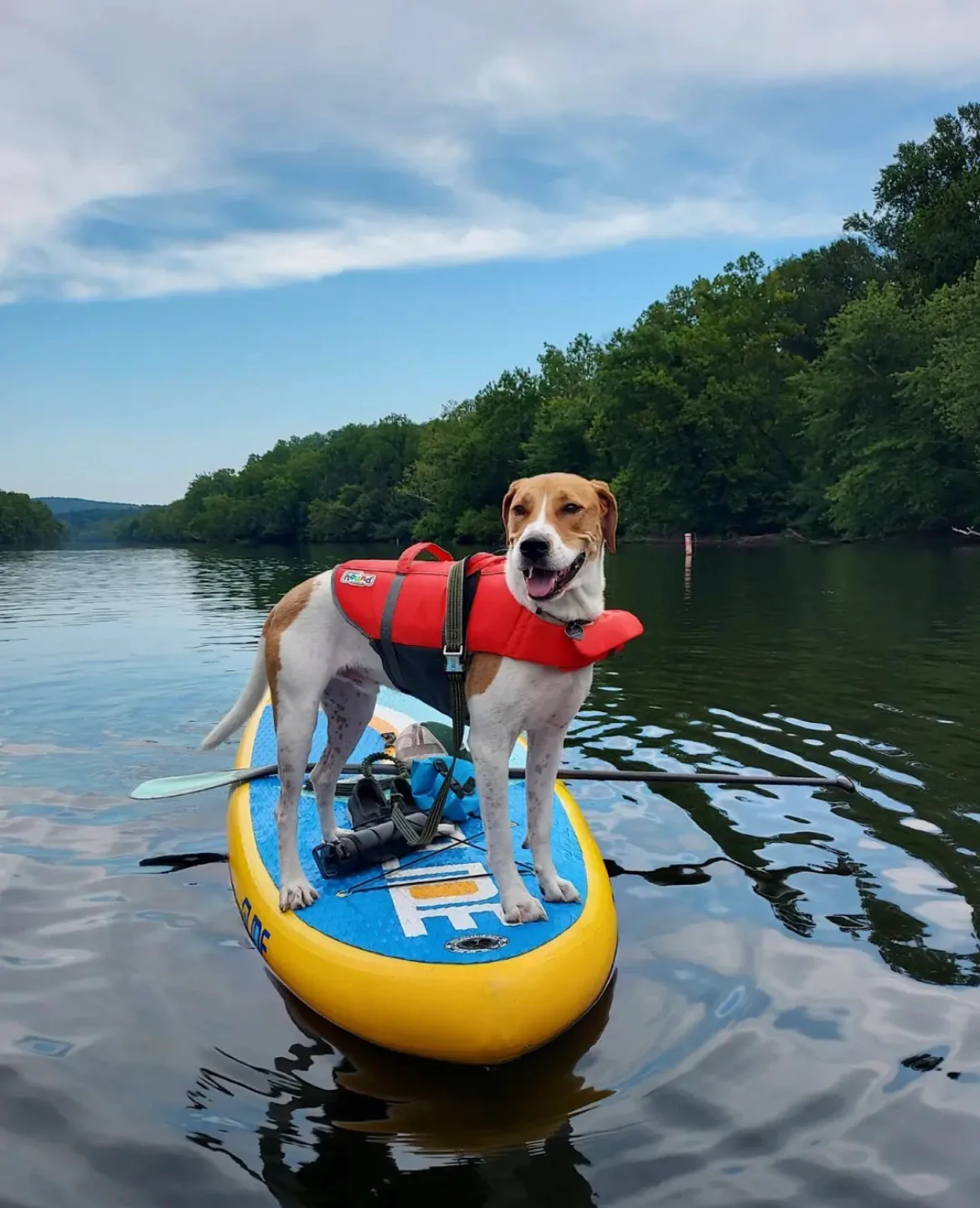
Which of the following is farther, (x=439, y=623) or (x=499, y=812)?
(x=439, y=623)

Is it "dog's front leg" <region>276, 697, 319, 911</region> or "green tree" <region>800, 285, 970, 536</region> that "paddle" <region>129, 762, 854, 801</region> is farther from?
"green tree" <region>800, 285, 970, 536</region>

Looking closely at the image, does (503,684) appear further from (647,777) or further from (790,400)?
(790,400)

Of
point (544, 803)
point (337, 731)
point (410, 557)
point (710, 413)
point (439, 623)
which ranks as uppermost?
point (710, 413)

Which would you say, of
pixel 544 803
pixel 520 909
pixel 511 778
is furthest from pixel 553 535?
pixel 511 778

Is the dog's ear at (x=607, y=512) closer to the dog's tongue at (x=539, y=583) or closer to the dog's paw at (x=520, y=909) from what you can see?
the dog's tongue at (x=539, y=583)

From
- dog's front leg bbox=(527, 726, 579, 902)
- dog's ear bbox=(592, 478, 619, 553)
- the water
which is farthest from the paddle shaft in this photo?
dog's ear bbox=(592, 478, 619, 553)

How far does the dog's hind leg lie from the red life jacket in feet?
1.60

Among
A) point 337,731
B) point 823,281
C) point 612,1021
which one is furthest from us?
point 823,281

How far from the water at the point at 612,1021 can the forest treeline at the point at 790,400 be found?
39.7 metres

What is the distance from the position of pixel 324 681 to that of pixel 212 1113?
6.48 feet

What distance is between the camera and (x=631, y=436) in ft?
200

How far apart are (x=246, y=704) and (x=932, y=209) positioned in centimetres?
6536

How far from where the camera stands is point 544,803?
4.48 m

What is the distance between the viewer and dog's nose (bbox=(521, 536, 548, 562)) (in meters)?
3.74
